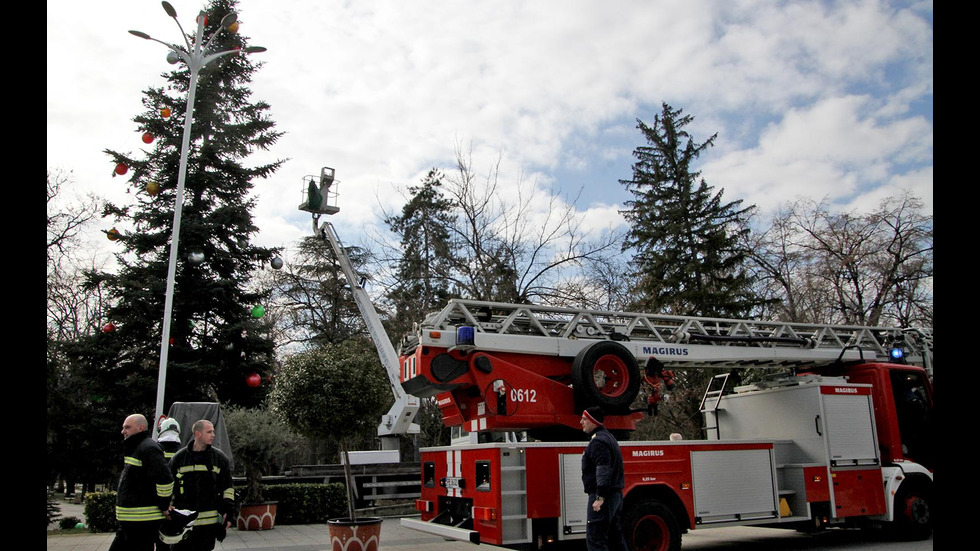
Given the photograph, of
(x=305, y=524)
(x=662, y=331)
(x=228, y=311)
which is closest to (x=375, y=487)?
(x=305, y=524)

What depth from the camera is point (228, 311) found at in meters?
20.5

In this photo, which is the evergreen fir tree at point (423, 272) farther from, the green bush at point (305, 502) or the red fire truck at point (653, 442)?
the red fire truck at point (653, 442)

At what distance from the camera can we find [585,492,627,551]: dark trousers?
22.7 ft

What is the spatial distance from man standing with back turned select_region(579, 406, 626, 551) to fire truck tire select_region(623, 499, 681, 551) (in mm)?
1001

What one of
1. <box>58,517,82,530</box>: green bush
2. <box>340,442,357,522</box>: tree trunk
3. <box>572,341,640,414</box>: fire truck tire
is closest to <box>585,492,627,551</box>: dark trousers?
<box>572,341,640,414</box>: fire truck tire

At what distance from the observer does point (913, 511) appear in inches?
393

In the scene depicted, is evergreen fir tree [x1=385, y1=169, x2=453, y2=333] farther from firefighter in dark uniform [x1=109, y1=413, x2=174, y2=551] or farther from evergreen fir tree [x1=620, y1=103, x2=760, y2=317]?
firefighter in dark uniform [x1=109, y1=413, x2=174, y2=551]

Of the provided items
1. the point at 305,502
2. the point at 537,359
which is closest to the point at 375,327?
the point at 305,502

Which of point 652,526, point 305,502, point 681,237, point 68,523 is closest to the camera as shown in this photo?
point 652,526

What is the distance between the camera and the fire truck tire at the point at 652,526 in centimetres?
802

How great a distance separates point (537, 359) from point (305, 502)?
8.14m

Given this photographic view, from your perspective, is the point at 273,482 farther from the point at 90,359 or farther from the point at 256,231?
the point at 256,231

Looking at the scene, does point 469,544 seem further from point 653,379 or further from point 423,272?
point 423,272
